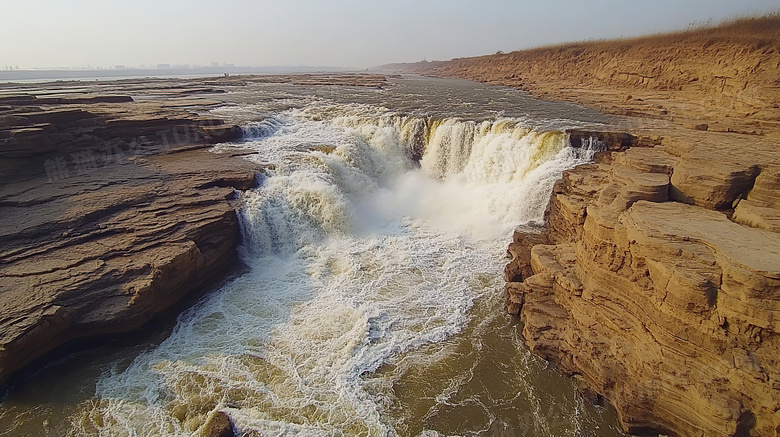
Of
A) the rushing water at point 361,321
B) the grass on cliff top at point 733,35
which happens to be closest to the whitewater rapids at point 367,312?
the rushing water at point 361,321

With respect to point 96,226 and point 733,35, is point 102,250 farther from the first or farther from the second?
point 733,35

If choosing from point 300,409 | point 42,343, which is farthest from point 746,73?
point 42,343

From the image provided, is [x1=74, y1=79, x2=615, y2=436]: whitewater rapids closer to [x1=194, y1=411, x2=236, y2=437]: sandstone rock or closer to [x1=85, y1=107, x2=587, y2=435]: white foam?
[x1=85, y1=107, x2=587, y2=435]: white foam

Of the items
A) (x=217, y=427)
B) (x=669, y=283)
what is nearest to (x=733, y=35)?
(x=669, y=283)

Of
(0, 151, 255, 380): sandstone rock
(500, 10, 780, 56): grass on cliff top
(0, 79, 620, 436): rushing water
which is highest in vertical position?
(500, 10, 780, 56): grass on cliff top

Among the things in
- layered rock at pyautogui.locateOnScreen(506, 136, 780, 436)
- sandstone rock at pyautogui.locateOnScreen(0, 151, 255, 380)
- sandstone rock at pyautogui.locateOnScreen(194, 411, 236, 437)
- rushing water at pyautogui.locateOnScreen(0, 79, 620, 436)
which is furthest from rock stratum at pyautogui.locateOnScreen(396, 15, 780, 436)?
sandstone rock at pyautogui.locateOnScreen(0, 151, 255, 380)

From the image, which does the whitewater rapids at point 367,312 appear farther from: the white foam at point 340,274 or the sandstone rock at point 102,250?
the sandstone rock at point 102,250

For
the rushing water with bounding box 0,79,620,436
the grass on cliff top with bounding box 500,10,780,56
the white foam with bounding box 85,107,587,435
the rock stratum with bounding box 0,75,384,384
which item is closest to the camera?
the rushing water with bounding box 0,79,620,436
